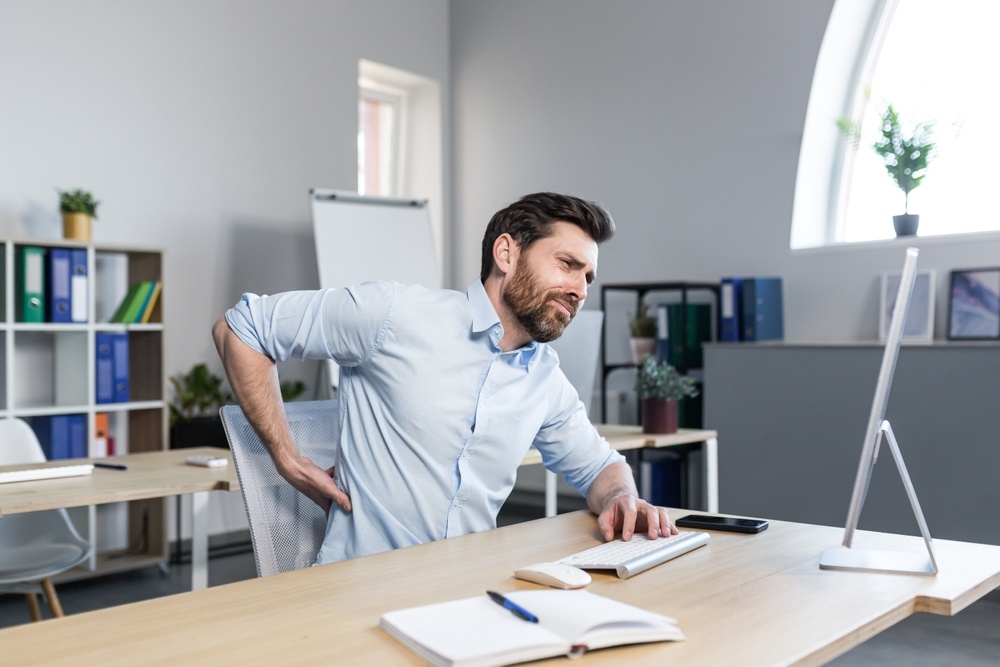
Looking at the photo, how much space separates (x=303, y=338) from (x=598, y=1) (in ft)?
15.1

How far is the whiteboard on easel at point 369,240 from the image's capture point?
16.6 ft

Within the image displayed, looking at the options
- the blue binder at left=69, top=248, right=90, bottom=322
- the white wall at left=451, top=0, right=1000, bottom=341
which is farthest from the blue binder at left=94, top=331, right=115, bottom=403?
the white wall at left=451, top=0, right=1000, bottom=341

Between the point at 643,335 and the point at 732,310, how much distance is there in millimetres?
533

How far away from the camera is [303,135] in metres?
5.57

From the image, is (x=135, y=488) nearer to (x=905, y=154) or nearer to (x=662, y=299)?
(x=662, y=299)

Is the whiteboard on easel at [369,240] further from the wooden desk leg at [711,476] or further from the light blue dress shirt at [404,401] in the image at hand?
the light blue dress shirt at [404,401]

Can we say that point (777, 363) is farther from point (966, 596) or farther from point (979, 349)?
point (966, 596)

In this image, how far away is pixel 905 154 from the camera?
4.50 m

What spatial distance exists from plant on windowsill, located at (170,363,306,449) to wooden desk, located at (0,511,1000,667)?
3142 millimetres

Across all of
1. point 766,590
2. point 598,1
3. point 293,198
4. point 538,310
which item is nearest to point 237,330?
point 538,310

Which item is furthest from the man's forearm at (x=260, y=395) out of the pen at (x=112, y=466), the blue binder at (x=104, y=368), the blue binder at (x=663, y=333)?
the blue binder at (x=663, y=333)

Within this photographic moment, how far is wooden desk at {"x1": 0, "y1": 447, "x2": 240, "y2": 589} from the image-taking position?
2.30 m

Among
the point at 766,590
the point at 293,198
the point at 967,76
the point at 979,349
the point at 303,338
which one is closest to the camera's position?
the point at 766,590

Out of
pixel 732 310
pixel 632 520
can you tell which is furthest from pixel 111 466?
pixel 732 310
